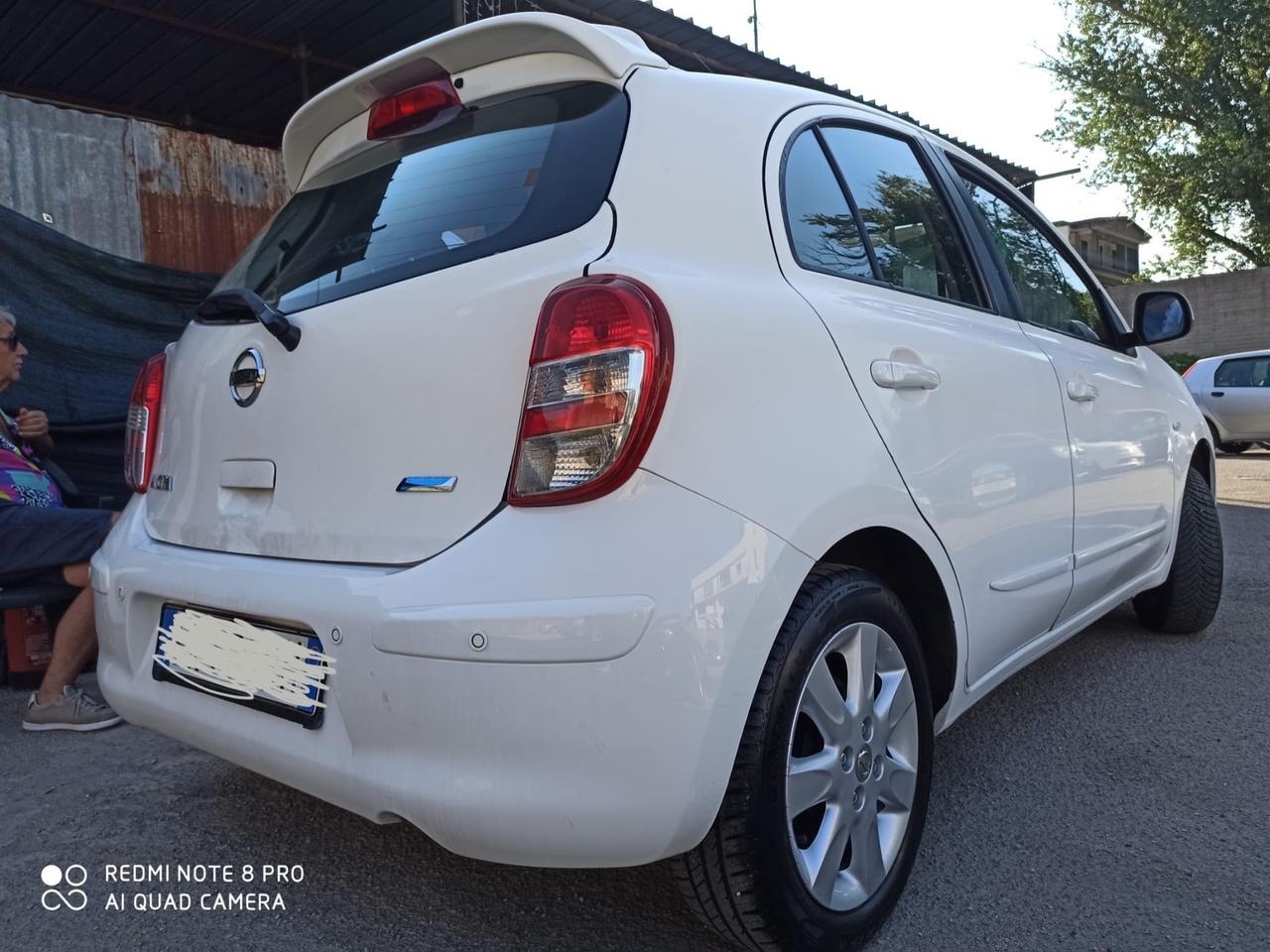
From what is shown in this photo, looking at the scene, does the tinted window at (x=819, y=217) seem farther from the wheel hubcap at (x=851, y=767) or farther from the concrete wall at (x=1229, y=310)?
the concrete wall at (x=1229, y=310)

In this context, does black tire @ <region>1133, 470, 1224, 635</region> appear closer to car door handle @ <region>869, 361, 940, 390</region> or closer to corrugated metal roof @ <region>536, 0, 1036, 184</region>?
car door handle @ <region>869, 361, 940, 390</region>

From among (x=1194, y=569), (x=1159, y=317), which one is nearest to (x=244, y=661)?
(x=1159, y=317)

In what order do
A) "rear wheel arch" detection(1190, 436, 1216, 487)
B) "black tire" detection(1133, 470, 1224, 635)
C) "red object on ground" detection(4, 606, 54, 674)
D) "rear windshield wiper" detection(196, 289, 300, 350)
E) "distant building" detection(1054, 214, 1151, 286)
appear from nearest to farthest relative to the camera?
1. "rear windshield wiper" detection(196, 289, 300, 350)
2. "red object on ground" detection(4, 606, 54, 674)
3. "black tire" detection(1133, 470, 1224, 635)
4. "rear wheel arch" detection(1190, 436, 1216, 487)
5. "distant building" detection(1054, 214, 1151, 286)

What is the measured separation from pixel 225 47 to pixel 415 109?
641 centimetres

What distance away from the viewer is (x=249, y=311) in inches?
76.7

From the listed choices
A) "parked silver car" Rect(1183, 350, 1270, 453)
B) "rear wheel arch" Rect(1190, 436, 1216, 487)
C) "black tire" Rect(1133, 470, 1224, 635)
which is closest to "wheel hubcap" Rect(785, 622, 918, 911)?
"black tire" Rect(1133, 470, 1224, 635)

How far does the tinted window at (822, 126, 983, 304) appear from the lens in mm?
2201

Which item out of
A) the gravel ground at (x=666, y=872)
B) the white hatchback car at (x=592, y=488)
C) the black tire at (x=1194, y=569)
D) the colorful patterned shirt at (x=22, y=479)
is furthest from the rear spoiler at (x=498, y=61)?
the black tire at (x=1194, y=569)

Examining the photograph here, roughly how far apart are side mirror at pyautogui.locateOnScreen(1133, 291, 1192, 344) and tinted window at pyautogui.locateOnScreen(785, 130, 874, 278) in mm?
1692

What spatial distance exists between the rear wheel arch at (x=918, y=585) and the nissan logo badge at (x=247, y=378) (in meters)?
1.10

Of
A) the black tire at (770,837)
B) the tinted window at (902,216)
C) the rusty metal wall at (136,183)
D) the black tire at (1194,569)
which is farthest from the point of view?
the rusty metal wall at (136,183)

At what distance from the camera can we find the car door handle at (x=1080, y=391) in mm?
2703

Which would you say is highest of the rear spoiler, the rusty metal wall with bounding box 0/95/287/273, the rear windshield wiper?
the rusty metal wall with bounding box 0/95/287/273

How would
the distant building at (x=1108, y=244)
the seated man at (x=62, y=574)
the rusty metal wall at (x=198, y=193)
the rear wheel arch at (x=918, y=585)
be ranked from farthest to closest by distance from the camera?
the distant building at (x=1108, y=244)
the rusty metal wall at (x=198, y=193)
the seated man at (x=62, y=574)
the rear wheel arch at (x=918, y=585)
